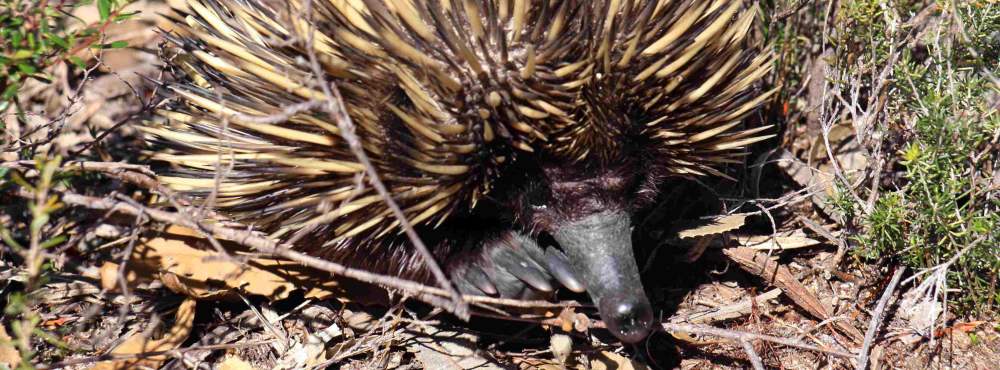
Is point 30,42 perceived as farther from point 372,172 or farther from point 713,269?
point 713,269

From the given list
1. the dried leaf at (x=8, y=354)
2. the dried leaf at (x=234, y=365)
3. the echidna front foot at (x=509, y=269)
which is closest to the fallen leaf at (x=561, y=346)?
the echidna front foot at (x=509, y=269)

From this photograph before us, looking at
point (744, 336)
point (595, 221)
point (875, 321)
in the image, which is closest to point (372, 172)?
point (595, 221)

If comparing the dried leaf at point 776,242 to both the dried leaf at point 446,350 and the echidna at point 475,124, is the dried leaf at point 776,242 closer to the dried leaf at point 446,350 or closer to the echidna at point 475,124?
the echidna at point 475,124

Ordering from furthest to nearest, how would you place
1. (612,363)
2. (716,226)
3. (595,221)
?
(716,226)
(612,363)
(595,221)

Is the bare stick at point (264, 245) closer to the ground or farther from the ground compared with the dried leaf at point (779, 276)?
farther from the ground

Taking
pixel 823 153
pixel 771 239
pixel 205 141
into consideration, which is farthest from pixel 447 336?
pixel 823 153

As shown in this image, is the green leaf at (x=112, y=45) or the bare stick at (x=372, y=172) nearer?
the bare stick at (x=372, y=172)

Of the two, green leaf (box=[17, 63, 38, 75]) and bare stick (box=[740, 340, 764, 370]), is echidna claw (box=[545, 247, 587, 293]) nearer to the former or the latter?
bare stick (box=[740, 340, 764, 370])

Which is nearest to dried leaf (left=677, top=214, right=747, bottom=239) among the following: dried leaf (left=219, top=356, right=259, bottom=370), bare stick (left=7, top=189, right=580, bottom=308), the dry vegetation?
the dry vegetation
